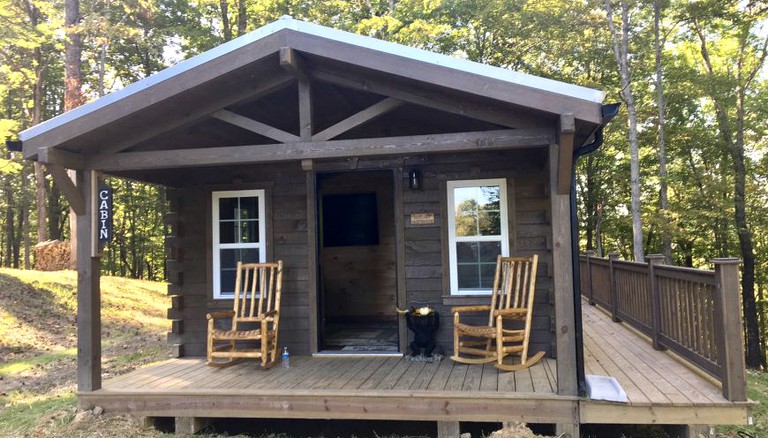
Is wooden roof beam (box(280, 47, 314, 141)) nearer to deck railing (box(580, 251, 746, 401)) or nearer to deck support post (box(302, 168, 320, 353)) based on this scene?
deck support post (box(302, 168, 320, 353))

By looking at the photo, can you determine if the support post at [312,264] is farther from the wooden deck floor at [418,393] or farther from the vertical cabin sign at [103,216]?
the vertical cabin sign at [103,216]

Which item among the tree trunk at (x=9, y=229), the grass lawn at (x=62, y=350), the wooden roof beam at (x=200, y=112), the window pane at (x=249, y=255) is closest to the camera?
the grass lawn at (x=62, y=350)

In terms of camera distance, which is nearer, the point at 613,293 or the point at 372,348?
the point at 372,348

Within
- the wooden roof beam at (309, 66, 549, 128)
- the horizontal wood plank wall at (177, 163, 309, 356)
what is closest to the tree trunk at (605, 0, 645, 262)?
the horizontal wood plank wall at (177, 163, 309, 356)

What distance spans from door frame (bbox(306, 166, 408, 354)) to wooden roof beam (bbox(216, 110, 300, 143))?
115cm

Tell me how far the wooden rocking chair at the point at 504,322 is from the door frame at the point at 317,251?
702mm

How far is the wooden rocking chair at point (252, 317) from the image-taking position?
4.61 meters

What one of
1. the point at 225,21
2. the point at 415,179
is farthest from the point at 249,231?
the point at 225,21

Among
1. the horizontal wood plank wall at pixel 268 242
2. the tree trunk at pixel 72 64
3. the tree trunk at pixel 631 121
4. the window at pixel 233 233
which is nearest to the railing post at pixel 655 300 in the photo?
the horizontal wood plank wall at pixel 268 242

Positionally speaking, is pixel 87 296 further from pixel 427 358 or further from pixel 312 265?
pixel 427 358

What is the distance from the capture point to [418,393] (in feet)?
12.2

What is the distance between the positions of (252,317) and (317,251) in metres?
0.93

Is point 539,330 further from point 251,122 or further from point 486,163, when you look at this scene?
point 251,122

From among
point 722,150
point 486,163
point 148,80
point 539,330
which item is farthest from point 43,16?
point 722,150
